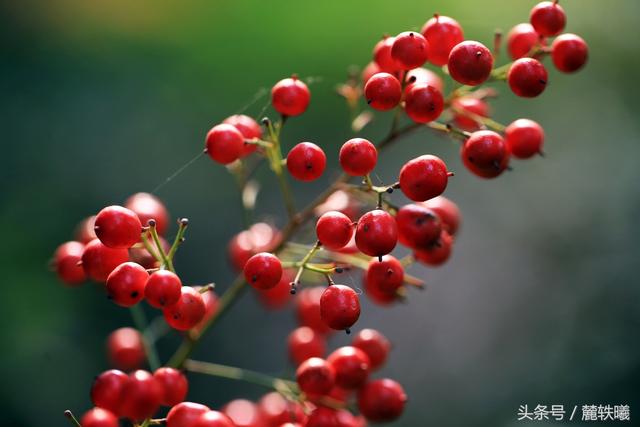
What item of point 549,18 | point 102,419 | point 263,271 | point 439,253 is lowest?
point 102,419

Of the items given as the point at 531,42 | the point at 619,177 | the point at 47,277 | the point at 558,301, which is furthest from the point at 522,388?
the point at 47,277

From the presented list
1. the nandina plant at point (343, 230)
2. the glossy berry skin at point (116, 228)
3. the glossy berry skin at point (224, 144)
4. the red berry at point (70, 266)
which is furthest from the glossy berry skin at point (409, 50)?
the red berry at point (70, 266)

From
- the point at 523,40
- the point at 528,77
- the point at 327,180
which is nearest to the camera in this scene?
the point at 528,77

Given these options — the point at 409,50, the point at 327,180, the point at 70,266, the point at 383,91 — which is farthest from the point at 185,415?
the point at 327,180

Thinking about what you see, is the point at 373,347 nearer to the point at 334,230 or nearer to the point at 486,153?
the point at 334,230

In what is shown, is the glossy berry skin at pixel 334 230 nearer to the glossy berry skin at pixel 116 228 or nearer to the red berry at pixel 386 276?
the red berry at pixel 386 276

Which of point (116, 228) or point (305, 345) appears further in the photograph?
point (305, 345)

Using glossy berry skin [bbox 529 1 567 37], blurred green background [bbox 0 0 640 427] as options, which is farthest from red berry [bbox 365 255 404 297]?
blurred green background [bbox 0 0 640 427]

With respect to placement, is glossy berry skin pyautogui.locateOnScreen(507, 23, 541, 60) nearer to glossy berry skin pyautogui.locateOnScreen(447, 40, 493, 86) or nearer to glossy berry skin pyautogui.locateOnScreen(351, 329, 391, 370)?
glossy berry skin pyautogui.locateOnScreen(447, 40, 493, 86)
